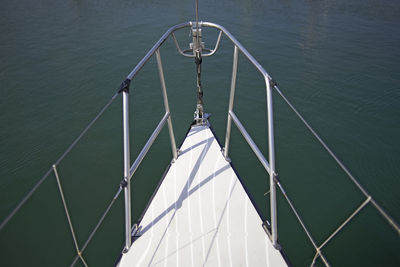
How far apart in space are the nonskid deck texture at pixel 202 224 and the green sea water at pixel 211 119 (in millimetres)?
1613

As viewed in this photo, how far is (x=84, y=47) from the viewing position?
9.14 meters

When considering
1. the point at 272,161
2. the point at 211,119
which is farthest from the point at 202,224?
the point at 211,119

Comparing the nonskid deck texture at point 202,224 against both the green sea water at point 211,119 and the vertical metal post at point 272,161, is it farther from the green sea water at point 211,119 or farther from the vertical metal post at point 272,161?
the green sea water at point 211,119

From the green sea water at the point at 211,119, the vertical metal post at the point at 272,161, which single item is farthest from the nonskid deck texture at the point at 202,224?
the green sea water at the point at 211,119

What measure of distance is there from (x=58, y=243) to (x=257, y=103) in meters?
4.65

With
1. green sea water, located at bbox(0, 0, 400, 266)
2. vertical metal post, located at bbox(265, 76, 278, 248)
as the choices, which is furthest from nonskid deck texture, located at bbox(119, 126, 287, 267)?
green sea water, located at bbox(0, 0, 400, 266)

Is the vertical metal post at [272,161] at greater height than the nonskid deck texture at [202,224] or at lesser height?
greater

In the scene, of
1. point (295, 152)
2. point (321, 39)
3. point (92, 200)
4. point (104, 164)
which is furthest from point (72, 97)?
point (321, 39)

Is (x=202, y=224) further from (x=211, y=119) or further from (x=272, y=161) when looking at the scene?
(x=211, y=119)

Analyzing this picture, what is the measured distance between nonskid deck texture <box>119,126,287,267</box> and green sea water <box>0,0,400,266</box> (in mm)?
1613

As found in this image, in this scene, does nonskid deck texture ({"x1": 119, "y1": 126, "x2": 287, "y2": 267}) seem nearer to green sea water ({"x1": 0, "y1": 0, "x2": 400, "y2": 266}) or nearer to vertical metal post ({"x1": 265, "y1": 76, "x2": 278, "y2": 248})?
vertical metal post ({"x1": 265, "y1": 76, "x2": 278, "y2": 248})

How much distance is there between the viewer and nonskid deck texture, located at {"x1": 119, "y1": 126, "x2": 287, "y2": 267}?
196 cm

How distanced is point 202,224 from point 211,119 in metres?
3.82

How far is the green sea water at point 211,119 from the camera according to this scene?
12.5ft
